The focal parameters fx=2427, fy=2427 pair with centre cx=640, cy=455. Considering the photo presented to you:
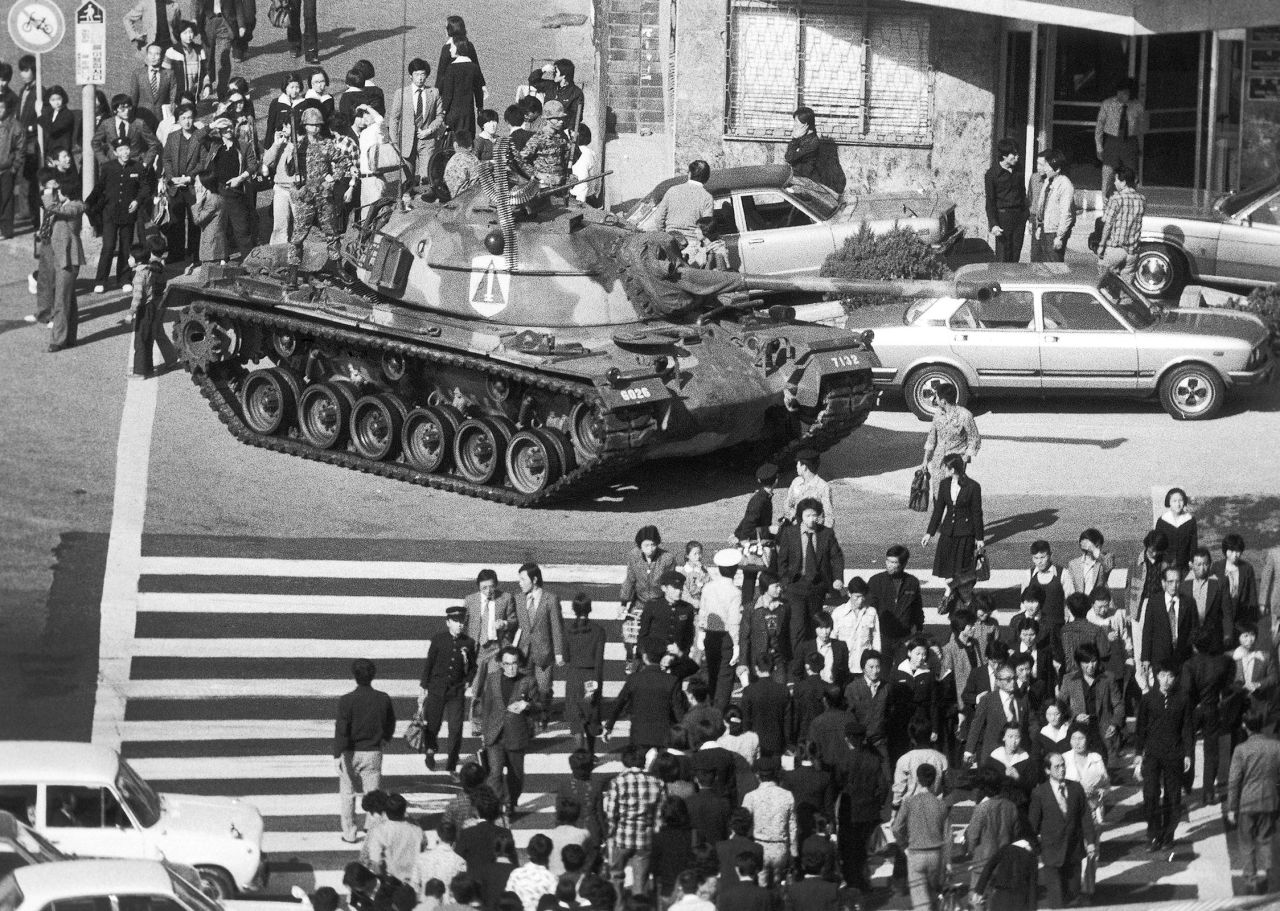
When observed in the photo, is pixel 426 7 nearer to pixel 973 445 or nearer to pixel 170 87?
pixel 170 87

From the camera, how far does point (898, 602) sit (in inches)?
755

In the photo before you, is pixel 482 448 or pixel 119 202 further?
pixel 119 202

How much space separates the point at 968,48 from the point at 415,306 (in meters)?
11.0

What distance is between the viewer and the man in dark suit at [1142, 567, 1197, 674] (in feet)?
61.1

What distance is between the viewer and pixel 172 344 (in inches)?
1111

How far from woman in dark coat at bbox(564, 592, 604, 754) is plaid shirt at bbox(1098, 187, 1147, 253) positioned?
1256 cm

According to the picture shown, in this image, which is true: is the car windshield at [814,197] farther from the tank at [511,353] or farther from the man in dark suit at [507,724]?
the man in dark suit at [507,724]

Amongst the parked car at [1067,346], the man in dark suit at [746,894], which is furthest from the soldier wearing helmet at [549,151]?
the man in dark suit at [746,894]

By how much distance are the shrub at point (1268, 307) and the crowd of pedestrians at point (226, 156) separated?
819 cm

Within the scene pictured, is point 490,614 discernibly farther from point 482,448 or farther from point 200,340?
point 200,340

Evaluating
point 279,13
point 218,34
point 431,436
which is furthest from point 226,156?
point 279,13

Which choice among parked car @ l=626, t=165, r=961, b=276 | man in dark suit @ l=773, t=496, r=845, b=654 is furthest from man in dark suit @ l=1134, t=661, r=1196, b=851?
parked car @ l=626, t=165, r=961, b=276

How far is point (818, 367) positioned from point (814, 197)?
6.36 metres

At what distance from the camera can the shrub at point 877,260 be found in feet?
94.8
